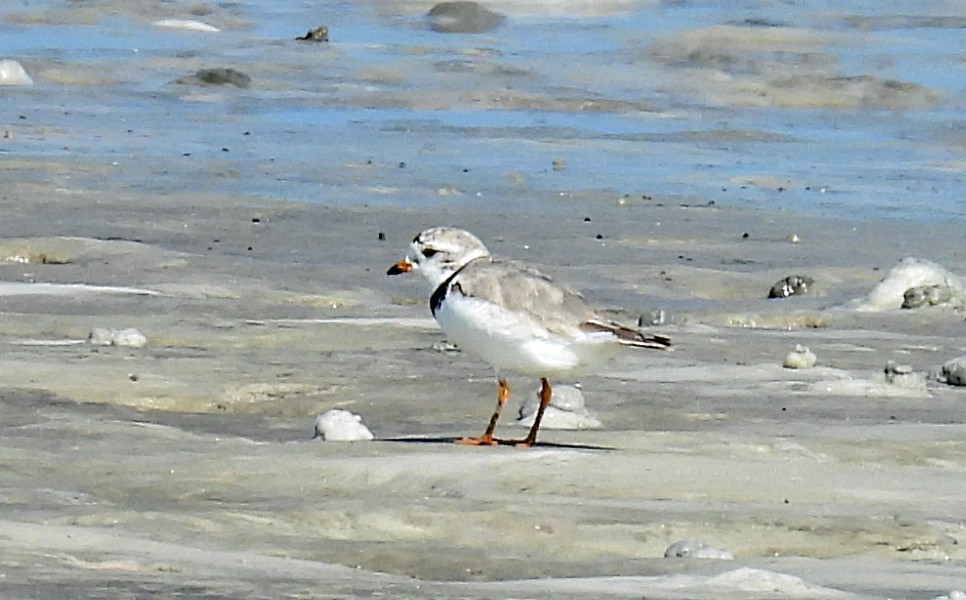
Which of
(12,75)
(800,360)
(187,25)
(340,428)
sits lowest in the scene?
(187,25)

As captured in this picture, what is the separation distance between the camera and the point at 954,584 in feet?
14.6

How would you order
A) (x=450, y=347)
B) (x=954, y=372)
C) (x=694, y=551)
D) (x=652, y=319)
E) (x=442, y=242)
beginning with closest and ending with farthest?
(x=694, y=551), (x=442, y=242), (x=954, y=372), (x=450, y=347), (x=652, y=319)

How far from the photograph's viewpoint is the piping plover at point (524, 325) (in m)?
5.99

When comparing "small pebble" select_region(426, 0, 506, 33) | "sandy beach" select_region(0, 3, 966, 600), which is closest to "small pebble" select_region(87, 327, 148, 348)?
"sandy beach" select_region(0, 3, 966, 600)

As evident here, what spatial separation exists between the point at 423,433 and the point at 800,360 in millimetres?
1645

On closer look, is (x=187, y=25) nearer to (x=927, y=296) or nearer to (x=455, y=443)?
(x=927, y=296)

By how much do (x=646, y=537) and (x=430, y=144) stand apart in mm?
Result: 10379

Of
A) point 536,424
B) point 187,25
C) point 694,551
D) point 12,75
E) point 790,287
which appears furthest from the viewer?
point 187,25

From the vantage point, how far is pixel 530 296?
6.05 meters

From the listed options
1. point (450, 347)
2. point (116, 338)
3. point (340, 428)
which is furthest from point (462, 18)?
point (340, 428)

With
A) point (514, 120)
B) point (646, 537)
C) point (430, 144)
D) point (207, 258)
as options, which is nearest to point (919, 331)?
point (207, 258)

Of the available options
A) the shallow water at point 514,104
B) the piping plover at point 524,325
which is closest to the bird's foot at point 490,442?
the piping plover at point 524,325

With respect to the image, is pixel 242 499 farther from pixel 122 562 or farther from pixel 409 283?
pixel 409 283

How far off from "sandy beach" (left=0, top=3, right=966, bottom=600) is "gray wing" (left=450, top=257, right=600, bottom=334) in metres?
0.34
